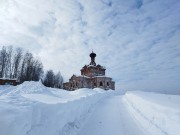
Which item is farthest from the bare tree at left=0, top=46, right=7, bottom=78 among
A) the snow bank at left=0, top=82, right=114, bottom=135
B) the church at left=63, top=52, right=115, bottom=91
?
the snow bank at left=0, top=82, right=114, bottom=135

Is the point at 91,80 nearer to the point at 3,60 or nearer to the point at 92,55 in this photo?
the point at 92,55

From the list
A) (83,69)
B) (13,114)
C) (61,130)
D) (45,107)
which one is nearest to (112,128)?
(61,130)

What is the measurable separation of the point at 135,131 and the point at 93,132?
1595 mm

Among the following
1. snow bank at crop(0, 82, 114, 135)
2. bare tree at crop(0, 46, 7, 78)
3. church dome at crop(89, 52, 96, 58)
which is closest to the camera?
snow bank at crop(0, 82, 114, 135)

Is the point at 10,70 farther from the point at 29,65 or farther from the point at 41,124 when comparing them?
the point at 41,124

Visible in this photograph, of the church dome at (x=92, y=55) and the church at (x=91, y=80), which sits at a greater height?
the church dome at (x=92, y=55)

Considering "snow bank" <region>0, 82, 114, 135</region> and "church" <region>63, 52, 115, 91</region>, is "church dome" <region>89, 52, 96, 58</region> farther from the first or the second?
"snow bank" <region>0, 82, 114, 135</region>

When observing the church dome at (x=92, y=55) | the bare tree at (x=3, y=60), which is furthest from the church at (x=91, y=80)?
the bare tree at (x=3, y=60)

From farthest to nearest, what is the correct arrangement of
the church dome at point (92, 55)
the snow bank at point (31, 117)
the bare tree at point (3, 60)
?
the church dome at point (92, 55)
the bare tree at point (3, 60)
the snow bank at point (31, 117)

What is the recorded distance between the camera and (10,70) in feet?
189

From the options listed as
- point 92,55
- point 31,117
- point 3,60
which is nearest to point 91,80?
point 92,55

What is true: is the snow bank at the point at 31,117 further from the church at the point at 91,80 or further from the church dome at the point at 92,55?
the church dome at the point at 92,55

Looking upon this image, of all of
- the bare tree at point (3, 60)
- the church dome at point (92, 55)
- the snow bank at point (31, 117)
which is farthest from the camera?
the church dome at point (92, 55)

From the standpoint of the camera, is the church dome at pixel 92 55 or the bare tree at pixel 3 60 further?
the church dome at pixel 92 55
